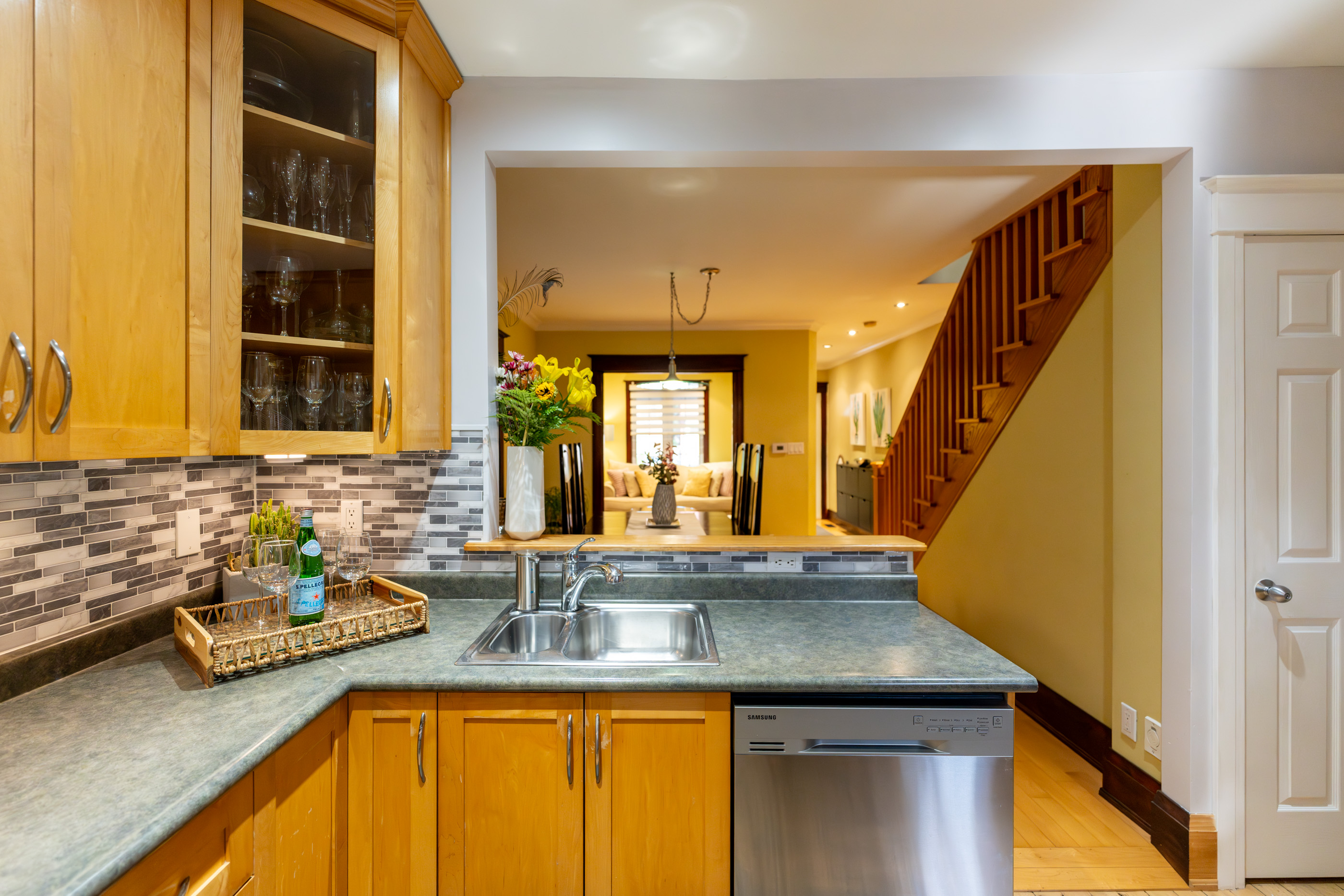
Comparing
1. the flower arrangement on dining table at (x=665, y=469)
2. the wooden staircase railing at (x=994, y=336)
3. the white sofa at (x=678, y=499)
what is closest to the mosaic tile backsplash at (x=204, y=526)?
the wooden staircase railing at (x=994, y=336)

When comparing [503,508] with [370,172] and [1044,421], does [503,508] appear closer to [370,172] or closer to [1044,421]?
[370,172]

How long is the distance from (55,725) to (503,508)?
126 centimetres

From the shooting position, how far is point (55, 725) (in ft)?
3.60

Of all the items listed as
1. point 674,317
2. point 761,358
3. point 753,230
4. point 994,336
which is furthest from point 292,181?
point 761,358

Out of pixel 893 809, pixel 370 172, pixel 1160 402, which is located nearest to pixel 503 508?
pixel 370 172

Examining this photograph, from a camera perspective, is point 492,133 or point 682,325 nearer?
point 492,133

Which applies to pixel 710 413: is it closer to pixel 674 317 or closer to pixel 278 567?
pixel 674 317

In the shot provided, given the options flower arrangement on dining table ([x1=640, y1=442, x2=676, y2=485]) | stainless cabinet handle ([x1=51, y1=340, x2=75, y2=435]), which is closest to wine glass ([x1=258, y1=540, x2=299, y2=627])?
stainless cabinet handle ([x1=51, y1=340, x2=75, y2=435])

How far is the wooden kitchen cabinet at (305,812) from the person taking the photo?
1.09 metres

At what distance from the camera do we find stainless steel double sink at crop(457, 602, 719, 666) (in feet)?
5.73

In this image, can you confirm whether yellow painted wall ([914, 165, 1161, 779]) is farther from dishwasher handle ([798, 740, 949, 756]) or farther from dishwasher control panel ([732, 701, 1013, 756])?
dishwasher handle ([798, 740, 949, 756])

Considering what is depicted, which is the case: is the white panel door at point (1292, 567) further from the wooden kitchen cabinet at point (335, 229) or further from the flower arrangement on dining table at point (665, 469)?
the flower arrangement on dining table at point (665, 469)

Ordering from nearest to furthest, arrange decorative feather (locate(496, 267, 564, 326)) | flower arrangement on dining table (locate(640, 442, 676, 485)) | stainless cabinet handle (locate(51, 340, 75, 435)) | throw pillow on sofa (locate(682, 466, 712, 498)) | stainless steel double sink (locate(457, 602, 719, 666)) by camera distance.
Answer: stainless cabinet handle (locate(51, 340, 75, 435)) < stainless steel double sink (locate(457, 602, 719, 666)) < decorative feather (locate(496, 267, 564, 326)) < flower arrangement on dining table (locate(640, 442, 676, 485)) < throw pillow on sofa (locate(682, 466, 712, 498))

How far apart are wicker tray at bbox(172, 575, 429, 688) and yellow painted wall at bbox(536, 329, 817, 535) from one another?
15.4ft
